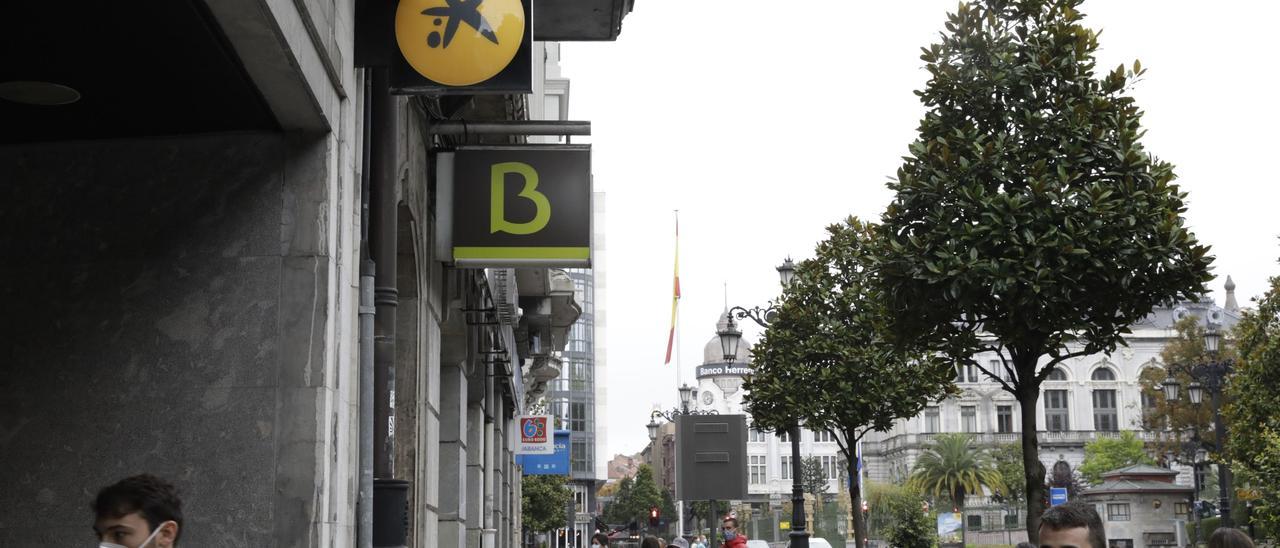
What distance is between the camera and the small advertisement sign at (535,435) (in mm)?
35969

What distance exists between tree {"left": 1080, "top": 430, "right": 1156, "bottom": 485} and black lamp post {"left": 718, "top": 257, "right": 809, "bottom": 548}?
257 ft

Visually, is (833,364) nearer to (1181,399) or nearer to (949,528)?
(949,528)

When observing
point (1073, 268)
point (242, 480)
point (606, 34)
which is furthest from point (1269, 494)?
point (242, 480)

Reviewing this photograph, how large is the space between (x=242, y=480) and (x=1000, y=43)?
1106 centimetres

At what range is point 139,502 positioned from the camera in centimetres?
394

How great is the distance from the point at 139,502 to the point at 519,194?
6317 millimetres

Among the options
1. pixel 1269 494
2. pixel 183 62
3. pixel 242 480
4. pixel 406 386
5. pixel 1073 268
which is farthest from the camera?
pixel 1269 494

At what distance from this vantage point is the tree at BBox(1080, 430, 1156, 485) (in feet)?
327

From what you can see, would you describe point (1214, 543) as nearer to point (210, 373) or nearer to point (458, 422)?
point (210, 373)

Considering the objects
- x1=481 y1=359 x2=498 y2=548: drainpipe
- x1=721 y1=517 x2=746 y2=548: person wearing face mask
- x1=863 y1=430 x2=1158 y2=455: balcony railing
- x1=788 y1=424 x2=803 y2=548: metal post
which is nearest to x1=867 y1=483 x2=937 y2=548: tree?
x1=863 y1=430 x2=1158 y2=455: balcony railing

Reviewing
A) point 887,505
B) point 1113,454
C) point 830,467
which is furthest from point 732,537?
point 830,467

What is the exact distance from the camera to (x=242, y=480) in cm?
625

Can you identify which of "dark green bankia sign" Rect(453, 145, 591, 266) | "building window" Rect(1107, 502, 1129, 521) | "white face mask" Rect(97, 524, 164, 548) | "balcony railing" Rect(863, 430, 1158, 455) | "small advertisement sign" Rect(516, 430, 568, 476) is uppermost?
"balcony railing" Rect(863, 430, 1158, 455)

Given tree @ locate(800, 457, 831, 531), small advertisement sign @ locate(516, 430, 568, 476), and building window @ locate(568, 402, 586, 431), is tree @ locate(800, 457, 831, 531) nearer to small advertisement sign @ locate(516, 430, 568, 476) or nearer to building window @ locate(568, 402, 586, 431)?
building window @ locate(568, 402, 586, 431)
